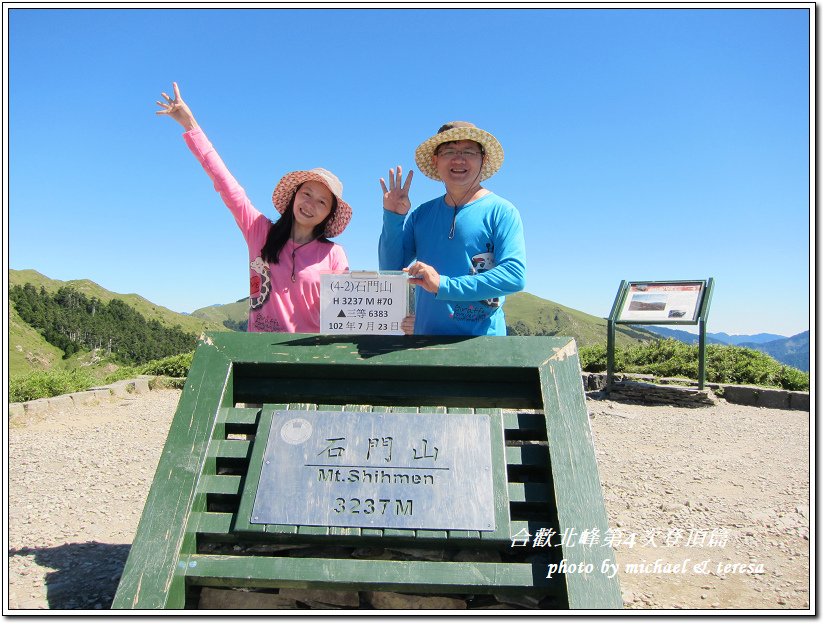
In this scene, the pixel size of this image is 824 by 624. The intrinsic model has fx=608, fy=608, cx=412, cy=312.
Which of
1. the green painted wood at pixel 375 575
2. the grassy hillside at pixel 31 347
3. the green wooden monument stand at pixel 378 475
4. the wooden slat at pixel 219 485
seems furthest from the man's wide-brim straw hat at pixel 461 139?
the grassy hillside at pixel 31 347

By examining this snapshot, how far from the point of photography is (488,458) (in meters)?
2.35

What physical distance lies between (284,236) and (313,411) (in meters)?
1.33

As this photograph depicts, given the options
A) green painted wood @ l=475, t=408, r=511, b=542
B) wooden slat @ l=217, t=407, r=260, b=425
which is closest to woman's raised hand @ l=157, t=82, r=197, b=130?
wooden slat @ l=217, t=407, r=260, b=425

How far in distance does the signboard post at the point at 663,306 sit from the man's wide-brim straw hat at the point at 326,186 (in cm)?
728

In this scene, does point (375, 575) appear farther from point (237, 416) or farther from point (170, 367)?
point (170, 367)

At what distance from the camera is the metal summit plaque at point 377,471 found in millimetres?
2221

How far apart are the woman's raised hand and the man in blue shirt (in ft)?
4.25

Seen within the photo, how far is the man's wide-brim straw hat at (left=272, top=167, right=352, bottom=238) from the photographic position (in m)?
3.49

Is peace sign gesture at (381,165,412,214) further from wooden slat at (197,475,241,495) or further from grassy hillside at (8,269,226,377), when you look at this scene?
grassy hillside at (8,269,226,377)

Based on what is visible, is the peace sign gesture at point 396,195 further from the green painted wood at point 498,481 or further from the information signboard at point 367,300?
the green painted wood at point 498,481

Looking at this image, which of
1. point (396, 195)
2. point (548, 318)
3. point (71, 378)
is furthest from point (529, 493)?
point (548, 318)

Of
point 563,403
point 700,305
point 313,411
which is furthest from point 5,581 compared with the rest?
point 700,305

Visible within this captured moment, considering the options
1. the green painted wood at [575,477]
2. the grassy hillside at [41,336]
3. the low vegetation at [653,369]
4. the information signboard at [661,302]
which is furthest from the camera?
the grassy hillside at [41,336]

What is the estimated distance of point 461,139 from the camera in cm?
311
